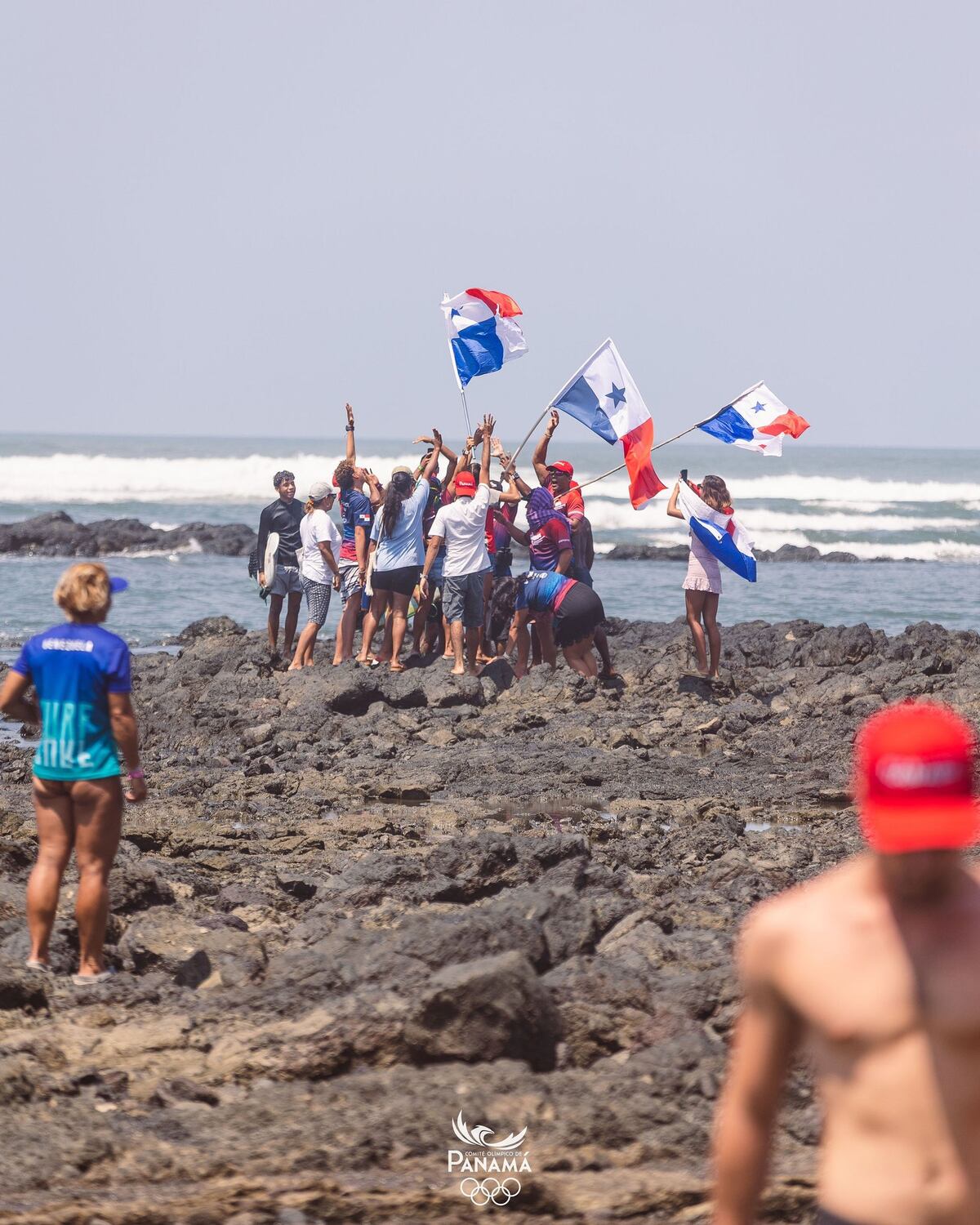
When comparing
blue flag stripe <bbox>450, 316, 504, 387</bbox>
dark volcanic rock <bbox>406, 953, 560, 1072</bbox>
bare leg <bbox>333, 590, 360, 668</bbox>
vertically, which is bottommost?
dark volcanic rock <bbox>406, 953, 560, 1072</bbox>

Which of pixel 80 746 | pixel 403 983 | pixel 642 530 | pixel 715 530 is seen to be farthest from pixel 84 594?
pixel 642 530

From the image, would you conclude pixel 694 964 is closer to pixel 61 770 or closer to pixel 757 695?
pixel 61 770

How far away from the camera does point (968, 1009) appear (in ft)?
7.91

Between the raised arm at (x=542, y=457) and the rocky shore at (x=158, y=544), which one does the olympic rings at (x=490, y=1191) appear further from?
the rocky shore at (x=158, y=544)

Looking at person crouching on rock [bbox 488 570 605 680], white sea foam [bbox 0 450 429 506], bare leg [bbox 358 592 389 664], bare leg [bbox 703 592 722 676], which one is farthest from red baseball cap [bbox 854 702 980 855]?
white sea foam [bbox 0 450 429 506]

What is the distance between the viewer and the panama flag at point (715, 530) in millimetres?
13844

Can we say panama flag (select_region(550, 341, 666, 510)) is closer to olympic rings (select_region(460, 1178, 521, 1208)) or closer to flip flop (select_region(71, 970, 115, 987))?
flip flop (select_region(71, 970, 115, 987))

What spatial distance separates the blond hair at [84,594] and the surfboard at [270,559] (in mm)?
9314

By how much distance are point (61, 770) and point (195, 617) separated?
17232 millimetres

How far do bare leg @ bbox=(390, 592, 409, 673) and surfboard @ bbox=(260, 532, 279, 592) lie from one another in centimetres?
122

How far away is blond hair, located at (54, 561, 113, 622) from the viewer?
578 centimetres

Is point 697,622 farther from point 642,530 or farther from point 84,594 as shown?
point 642,530

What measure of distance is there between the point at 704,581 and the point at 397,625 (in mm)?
2929

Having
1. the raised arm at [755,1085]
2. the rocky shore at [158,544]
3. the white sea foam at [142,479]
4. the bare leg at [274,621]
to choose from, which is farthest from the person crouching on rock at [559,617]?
the white sea foam at [142,479]
